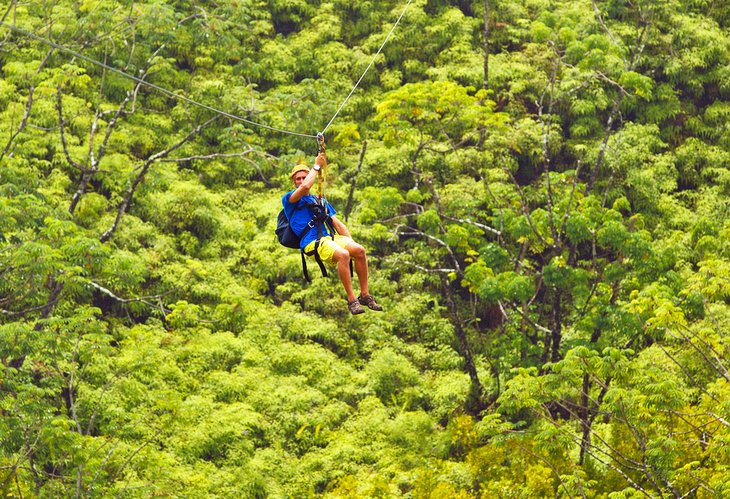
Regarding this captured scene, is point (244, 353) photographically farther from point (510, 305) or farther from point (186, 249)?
point (510, 305)

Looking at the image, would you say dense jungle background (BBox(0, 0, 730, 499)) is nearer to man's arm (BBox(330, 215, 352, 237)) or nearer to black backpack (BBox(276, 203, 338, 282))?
black backpack (BBox(276, 203, 338, 282))

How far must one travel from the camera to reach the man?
7766mm

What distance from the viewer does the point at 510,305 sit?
15.1m

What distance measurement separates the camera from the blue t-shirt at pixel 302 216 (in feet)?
26.1

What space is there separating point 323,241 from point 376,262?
9061mm

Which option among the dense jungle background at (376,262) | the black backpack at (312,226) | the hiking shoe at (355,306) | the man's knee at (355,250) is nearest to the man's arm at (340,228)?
the black backpack at (312,226)

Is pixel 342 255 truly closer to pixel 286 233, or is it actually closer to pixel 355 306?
pixel 355 306

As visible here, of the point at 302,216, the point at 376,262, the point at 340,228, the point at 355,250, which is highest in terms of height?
the point at 302,216

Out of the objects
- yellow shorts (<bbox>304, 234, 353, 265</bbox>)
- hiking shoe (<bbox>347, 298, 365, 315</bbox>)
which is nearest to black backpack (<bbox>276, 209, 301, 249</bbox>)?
yellow shorts (<bbox>304, 234, 353, 265</bbox>)

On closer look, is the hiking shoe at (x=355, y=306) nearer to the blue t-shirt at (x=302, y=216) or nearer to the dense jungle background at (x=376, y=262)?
the blue t-shirt at (x=302, y=216)

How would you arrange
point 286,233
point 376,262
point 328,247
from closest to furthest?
1. point 328,247
2. point 286,233
3. point 376,262

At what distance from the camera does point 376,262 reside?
55.5 ft

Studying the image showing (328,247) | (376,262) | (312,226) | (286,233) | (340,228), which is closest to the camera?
(328,247)

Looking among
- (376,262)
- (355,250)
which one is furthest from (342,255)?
(376,262)
